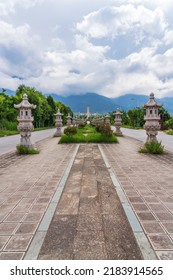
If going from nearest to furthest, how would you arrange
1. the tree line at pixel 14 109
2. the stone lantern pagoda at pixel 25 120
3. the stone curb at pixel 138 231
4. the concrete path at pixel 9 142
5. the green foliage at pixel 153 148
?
the stone curb at pixel 138 231, the green foliage at pixel 153 148, the stone lantern pagoda at pixel 25 120, the concrete path at pixel 9 142, the tree line at pixel 14 109

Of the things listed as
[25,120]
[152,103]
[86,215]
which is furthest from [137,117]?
[86,215]

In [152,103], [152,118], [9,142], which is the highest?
[152,103]

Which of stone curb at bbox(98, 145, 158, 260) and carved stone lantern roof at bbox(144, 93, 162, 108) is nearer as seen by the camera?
stone curb at bbox(98, 145, 158, 260)

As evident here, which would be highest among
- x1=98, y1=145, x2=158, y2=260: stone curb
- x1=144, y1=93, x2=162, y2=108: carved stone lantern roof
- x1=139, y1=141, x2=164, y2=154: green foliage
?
x1=144, y1=93, x2=162, y2=108: carved stone lantern roof

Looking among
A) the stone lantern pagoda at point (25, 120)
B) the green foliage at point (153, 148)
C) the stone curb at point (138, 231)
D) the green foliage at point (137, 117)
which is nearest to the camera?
the stone curb at point (138, 231)

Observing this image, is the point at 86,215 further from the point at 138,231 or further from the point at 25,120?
the point at 25,120

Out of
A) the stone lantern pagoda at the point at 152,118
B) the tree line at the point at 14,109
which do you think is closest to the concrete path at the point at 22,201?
the stone lantern pagoda at the point at 152,118

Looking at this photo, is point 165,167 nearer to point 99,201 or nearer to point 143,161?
point 143,161

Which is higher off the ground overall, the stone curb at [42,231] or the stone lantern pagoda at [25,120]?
the stone lantern pagoda at [25,120]

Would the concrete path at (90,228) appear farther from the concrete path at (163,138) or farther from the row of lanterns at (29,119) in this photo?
the concrete path at (163,138)

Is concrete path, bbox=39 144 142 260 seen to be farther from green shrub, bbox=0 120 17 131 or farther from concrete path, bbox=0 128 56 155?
green shrub, bbox=0 120 17 131

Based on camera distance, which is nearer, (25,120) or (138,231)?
(138,231)

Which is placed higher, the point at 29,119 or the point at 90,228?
the point at 29,119

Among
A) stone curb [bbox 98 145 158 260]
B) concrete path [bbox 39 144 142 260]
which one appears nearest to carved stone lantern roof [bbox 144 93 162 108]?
concrete path [bbox 39 144 142 260]
